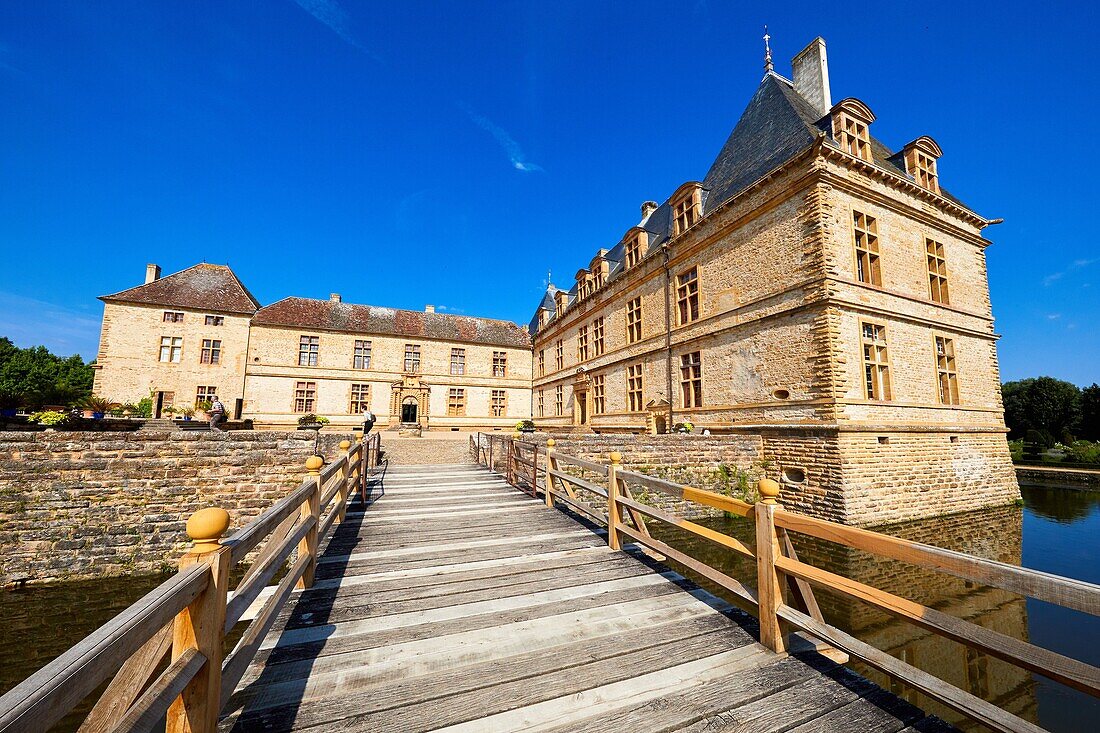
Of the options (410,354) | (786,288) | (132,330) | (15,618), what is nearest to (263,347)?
(132,330)

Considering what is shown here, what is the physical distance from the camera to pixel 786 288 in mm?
11977

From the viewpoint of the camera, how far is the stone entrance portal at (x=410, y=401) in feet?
89.4

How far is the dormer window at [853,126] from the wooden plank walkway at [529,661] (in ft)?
→ 44.4

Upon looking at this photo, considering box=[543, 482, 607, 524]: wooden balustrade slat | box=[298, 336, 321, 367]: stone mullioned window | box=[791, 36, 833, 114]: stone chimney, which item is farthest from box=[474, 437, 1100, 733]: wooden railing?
box=[298, 336, 321, 367]: stone mullioned window

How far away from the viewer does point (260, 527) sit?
111 inches

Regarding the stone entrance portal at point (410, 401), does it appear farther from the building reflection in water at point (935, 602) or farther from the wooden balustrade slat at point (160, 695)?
the wooden balustrade slat at point (160, 695)

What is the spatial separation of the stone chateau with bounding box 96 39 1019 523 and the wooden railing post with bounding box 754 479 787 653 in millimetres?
8796

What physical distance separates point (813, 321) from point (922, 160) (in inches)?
322

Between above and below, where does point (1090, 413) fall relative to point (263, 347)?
below

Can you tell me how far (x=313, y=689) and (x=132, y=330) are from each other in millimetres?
30282

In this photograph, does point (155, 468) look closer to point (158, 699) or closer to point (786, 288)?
point (158, 699)

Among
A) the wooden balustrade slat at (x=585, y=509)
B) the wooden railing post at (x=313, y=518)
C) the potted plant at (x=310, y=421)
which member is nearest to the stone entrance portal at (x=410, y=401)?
the potted plant at (x=310, y=421)

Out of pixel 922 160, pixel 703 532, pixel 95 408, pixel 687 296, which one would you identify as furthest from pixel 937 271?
pixel 95 408

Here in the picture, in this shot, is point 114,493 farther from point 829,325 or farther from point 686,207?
point 686,207
